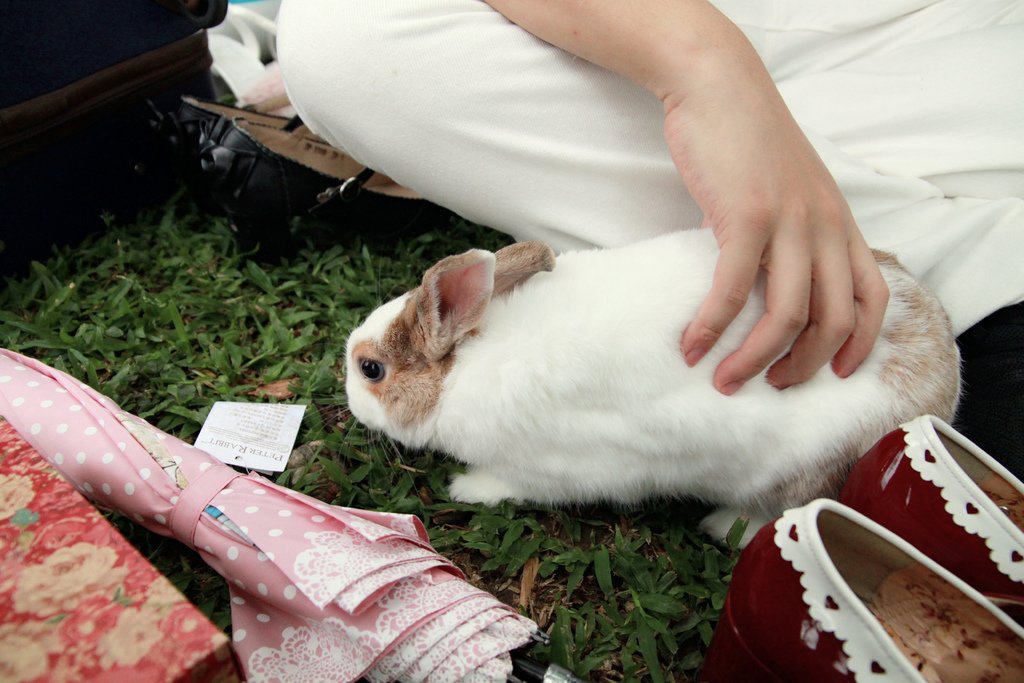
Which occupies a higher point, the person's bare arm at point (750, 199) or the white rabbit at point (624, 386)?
the person's bare arm at point (750, 199)

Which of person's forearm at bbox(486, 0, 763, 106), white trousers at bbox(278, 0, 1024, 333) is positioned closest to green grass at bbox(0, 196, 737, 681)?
white trousers at bbox(278, 0, 1024, 333)

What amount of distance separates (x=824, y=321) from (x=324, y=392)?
1.06 m

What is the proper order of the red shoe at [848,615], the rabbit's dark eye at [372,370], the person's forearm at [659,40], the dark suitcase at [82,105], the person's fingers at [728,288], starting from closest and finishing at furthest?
the red shoe at [848,615] < the person's fingers at [728,288] < the person's forearm at [659,40] < the rabbit's dark eye at [372,370] < the dark suitcase at [82,105]

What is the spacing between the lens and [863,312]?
115cm

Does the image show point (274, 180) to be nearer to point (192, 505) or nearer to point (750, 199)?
point (192, 505)

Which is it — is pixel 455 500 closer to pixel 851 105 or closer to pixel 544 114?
pixel 544 114

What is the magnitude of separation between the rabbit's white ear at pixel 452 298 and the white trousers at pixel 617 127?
1.35ft

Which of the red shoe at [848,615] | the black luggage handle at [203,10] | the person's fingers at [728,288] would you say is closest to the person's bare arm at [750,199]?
the person's fingers at [728,288]

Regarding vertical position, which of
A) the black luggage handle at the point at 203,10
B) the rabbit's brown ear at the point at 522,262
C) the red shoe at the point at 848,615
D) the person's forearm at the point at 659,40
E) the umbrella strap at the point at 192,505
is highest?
the person's forearm at the point at 659,40

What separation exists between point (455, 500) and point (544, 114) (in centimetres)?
81

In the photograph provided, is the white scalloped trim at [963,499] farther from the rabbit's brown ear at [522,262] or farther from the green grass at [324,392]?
the rabbit's brown ear at [522,262]

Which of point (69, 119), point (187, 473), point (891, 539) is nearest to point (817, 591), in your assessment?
point (891, 539)

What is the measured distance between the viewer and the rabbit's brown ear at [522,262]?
1.22 metres

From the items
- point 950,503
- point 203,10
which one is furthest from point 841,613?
point 203,10
